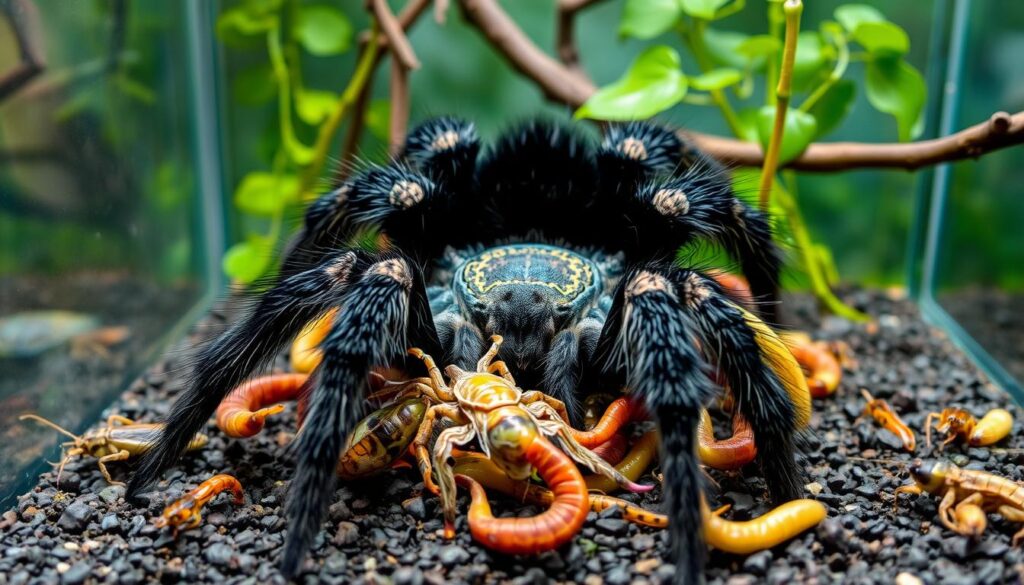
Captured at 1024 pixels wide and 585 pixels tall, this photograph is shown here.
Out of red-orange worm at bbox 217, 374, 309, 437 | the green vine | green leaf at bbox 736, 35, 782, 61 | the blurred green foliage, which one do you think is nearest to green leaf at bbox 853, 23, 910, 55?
the green vine

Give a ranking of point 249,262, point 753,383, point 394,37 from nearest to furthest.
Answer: point 753,383, point 394,37, point 249,262

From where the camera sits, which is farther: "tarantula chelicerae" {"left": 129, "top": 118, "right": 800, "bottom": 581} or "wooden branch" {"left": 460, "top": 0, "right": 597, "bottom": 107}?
"wooden branch" {"left": 460, "top": 0, "right": 597, "bottom": 107}

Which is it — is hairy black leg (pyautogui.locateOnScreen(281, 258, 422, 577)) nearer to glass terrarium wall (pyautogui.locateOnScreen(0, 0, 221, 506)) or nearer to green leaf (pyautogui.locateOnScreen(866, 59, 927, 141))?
glass terrarium wall (pyautogui.locateOnScreen(0, 0, 221, 506))

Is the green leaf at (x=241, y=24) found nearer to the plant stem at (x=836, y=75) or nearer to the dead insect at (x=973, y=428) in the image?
the plant stem at (x=836, y=75)

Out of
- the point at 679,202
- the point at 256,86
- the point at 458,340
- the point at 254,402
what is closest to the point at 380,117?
the point at 256,86

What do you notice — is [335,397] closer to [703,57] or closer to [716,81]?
[716,81]

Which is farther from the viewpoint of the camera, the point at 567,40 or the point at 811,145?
the point at 567,40

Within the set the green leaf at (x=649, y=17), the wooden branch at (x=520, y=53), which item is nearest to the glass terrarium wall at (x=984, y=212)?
the green leaf at (x=649, y=17)
